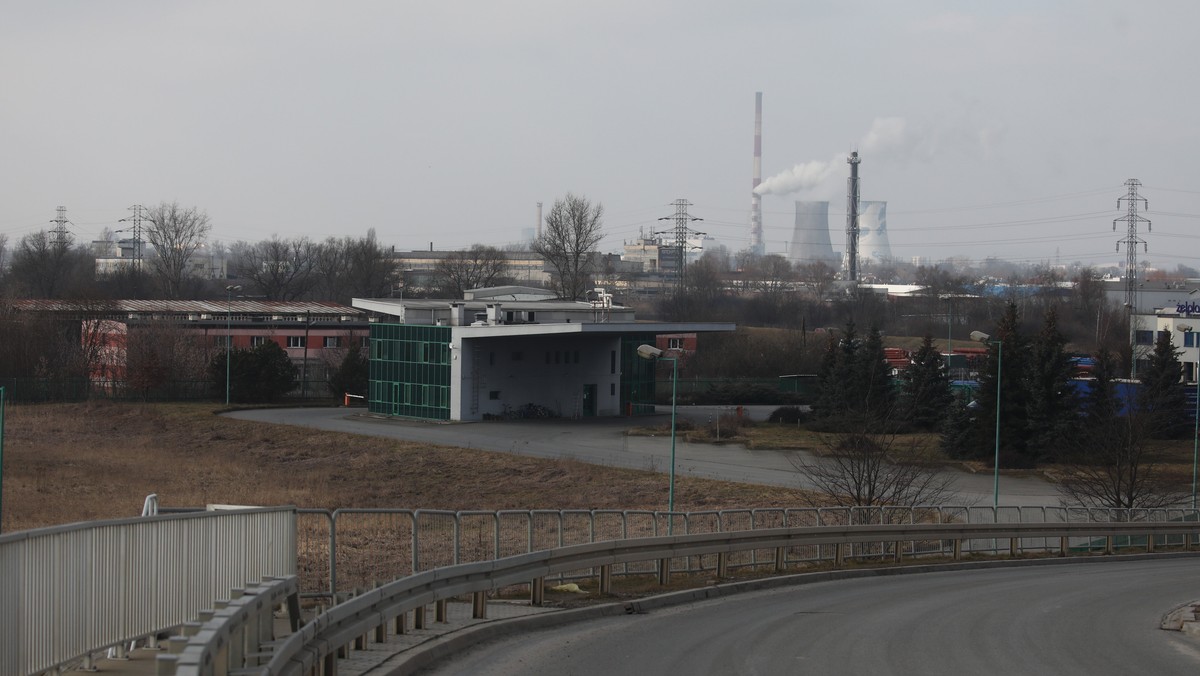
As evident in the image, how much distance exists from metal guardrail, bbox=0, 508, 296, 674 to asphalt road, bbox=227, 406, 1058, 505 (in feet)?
122

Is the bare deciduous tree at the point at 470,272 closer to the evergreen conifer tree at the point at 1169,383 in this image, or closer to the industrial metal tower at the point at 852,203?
the industrial metal tower at the point at 852,203

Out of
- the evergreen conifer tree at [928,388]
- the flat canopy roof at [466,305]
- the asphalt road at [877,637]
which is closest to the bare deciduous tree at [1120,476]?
the asphalt road at [877,637]

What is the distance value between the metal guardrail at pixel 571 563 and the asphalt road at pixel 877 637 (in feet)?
2.76

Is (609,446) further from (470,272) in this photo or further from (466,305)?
(470,272)

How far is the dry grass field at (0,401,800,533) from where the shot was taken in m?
40.1

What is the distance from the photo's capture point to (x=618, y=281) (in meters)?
193

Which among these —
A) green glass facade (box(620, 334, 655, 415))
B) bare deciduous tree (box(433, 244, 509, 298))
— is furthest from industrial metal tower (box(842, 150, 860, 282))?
green glass facade (box(620, 334, 655, 415))

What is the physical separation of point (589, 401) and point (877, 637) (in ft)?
191

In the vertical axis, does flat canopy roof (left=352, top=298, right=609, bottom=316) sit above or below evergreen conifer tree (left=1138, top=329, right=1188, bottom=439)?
above

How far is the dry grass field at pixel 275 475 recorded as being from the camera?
131 feet

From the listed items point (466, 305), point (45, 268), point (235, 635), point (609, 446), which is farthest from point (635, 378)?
point (45, 268)

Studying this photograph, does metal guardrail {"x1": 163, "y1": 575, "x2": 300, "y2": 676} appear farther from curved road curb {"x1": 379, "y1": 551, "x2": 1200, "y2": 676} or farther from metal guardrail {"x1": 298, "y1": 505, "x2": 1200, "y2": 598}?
metal guardrail {"x1": 298, "y1": 505, "x2": 1200, "y2": 598}

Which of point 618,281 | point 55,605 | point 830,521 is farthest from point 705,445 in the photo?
point 618,281

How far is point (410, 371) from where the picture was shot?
70188mm
